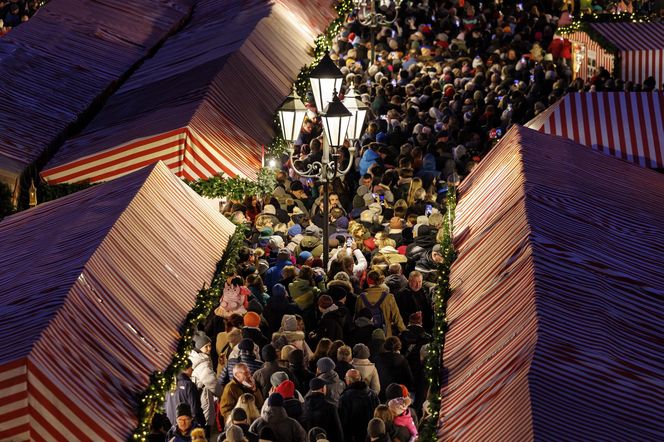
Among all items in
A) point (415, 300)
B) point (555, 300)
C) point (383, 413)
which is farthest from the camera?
point (415, 300)

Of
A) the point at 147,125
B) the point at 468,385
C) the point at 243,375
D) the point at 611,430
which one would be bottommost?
the point at 611,430

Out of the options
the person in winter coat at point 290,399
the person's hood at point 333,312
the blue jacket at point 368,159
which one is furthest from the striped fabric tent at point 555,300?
the blue jacket at point 368,159

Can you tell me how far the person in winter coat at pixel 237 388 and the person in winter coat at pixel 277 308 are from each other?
6.37 feet

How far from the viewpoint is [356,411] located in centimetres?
1334

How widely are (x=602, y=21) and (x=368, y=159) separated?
12220mm

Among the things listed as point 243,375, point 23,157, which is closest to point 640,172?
point 243,375

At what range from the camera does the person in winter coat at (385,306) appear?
1571cm

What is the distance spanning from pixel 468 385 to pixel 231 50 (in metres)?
12.1

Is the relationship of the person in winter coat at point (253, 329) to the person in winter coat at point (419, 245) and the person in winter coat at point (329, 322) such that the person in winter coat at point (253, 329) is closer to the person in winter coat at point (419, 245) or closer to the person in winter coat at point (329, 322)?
the person in winter coat at point (329, 322)

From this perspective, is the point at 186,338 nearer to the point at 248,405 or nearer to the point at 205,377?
the point at 205,377

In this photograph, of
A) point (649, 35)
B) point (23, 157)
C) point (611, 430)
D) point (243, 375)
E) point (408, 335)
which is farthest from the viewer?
point (649, 35)

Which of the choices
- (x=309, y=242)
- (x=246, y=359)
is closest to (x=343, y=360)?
(x=246, y=359)

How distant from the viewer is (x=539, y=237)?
13992mm

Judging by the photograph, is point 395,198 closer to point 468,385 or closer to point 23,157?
point 23,157
